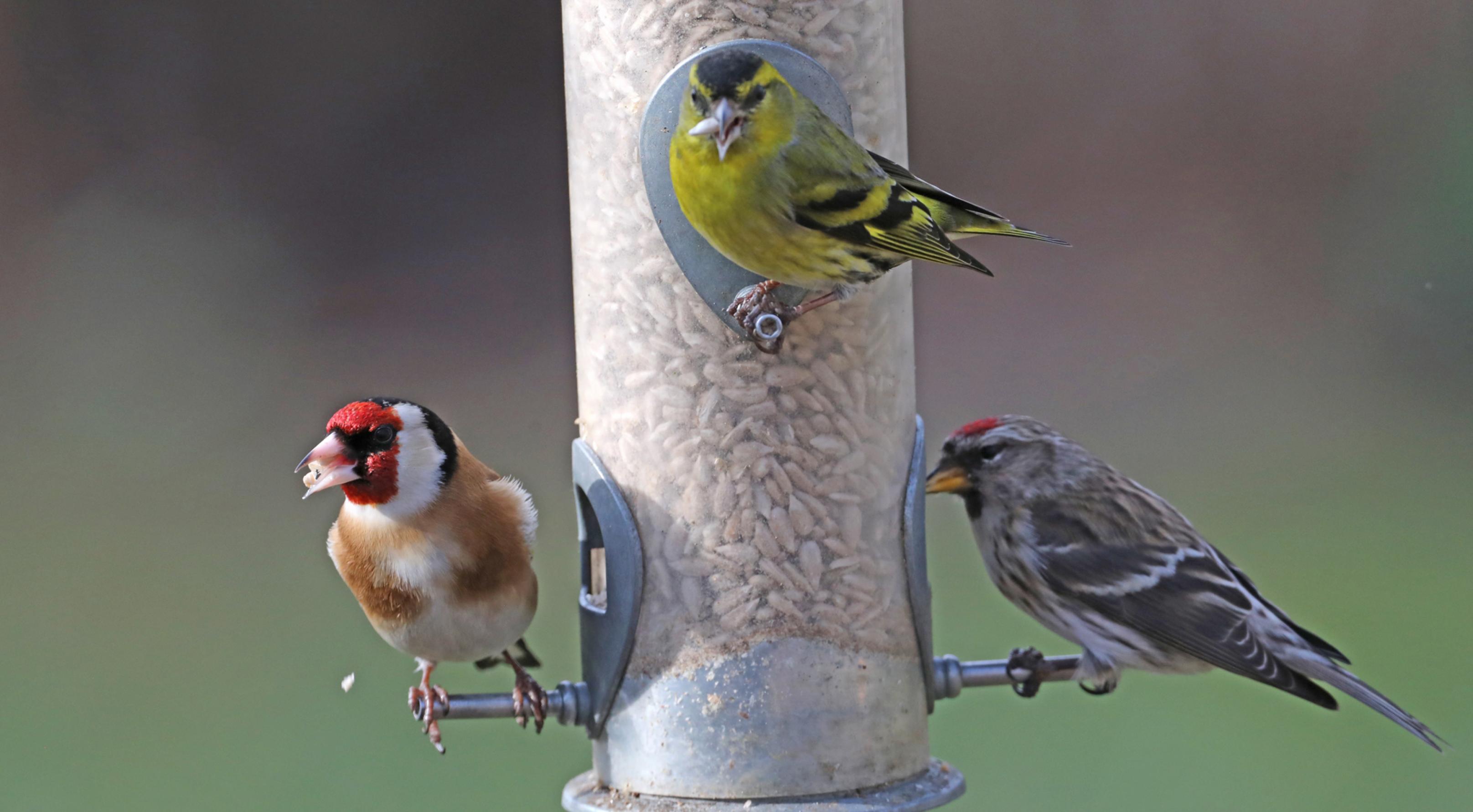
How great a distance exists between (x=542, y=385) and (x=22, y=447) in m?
3.92

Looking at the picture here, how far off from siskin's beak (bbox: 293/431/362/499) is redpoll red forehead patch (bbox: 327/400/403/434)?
0.03m

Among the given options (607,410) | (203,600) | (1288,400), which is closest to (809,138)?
(607,410)

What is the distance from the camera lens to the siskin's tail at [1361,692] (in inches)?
181

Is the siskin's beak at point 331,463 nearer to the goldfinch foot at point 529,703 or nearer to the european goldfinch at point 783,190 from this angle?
the goldfinch foot at point 529,703

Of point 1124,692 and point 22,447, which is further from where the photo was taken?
point 22,447

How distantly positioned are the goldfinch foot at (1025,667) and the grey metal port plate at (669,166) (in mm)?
1131

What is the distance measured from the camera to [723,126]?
12.8ft

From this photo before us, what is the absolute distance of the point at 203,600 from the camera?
1183 cm

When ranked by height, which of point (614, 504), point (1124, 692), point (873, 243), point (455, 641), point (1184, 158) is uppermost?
point (1184, 158)

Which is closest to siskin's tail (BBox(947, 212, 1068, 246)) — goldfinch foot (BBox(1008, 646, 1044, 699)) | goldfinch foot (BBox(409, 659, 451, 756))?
goldfinch foot (BBox(1008, 646, 1044, 699))

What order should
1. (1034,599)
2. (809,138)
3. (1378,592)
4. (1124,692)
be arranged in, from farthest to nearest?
(1378,592) < (1124,692) < (1034,599) < (809,138)

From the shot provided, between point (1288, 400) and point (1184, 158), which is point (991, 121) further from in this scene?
point (1288, 400)

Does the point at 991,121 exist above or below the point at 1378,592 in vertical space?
above

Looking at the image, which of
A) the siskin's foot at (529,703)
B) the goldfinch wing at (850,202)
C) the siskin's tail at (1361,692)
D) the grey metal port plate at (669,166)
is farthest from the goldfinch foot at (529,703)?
the siskin's tail at (1361,692)
